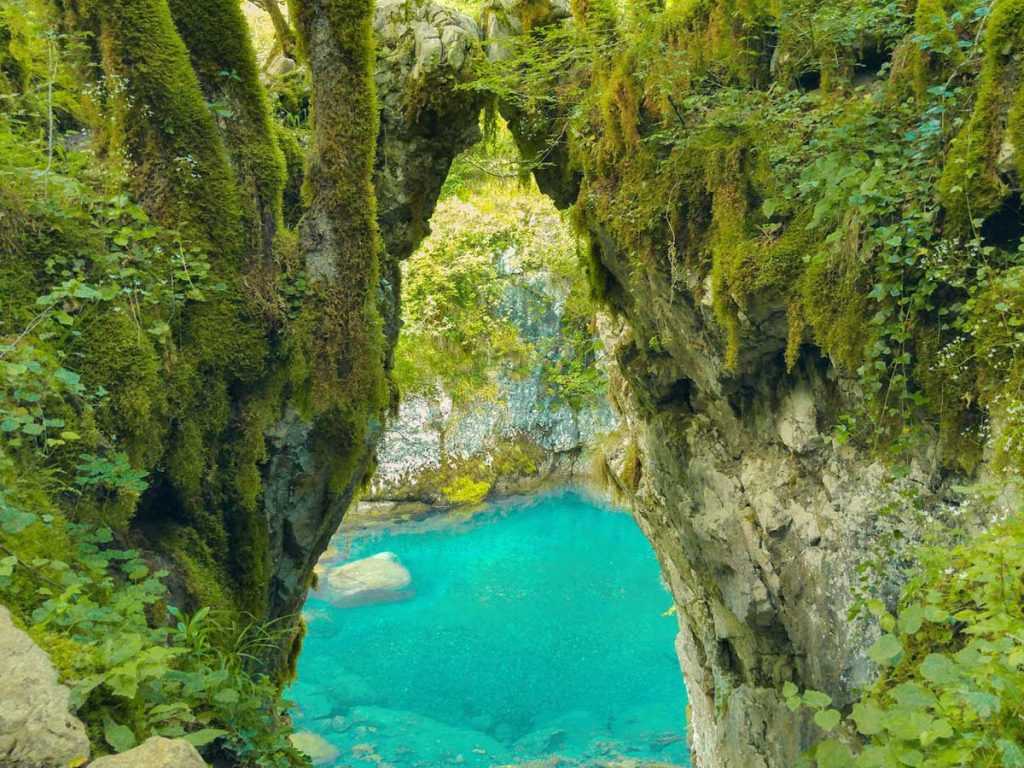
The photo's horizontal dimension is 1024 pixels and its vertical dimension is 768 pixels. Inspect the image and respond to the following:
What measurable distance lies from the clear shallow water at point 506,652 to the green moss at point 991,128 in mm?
10763

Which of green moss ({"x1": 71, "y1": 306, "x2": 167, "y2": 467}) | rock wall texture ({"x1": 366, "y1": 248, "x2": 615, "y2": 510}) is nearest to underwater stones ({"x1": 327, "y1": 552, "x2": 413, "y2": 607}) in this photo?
rock wall texture ({"x1": 366, "y1": 248, "x2": 615, "y2": 510})

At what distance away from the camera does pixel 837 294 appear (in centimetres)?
470

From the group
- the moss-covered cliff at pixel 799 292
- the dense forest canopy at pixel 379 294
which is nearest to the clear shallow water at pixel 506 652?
the moss-covered cliff at pixel 799 292

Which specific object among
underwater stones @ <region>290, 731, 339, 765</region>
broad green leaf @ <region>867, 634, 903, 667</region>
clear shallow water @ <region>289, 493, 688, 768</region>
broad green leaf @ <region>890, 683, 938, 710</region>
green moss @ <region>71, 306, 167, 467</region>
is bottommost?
clear shallow water @ <region>289, 493, 688, 768</region>

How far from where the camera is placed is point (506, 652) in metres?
16.4

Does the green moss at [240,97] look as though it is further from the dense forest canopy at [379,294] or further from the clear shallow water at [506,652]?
the clear shallow water at [506,652]

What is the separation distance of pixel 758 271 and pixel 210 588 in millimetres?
4233

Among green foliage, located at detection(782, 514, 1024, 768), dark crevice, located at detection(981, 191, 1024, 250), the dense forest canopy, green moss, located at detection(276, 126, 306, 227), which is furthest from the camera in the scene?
→ green moss, located at detection(276, 126, 306, 227)

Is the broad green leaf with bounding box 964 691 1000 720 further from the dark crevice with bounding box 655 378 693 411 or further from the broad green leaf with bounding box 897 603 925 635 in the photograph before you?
the dark crevice with bounding box 655 378 693 411

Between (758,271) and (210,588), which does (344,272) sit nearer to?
(210,588)

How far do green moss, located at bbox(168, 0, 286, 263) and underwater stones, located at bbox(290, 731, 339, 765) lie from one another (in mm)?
9369

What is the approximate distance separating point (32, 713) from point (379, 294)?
5724mm

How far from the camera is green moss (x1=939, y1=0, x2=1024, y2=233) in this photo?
381cm

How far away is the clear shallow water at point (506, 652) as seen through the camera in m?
13.0
